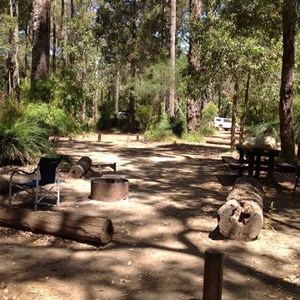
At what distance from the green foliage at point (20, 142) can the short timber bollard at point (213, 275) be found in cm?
788

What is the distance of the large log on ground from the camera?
5.18 meters

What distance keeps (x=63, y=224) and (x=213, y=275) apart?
106 inches

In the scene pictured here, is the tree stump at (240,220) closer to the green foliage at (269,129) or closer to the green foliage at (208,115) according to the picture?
the green foliage at (269,129)

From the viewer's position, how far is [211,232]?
19.4ft

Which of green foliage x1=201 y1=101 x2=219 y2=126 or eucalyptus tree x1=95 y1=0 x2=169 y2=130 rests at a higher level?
eucalyptus tree x1=95 y1=0 x2=169 y2=130

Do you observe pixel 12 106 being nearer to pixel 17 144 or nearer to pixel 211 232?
pixel 17 144

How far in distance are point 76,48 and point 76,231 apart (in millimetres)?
27119

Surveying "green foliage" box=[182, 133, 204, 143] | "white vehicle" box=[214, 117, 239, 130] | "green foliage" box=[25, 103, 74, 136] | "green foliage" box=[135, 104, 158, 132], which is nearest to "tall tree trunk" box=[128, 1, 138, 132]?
"green foliage" box=[135, 104, 158, 132]

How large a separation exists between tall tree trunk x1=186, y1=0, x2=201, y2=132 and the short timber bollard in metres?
13.3

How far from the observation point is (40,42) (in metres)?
13.4

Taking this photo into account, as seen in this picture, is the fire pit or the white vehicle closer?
the fire pit

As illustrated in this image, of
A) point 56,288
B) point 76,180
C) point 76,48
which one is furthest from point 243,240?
point 76,48

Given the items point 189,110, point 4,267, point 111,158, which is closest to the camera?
point 4,267

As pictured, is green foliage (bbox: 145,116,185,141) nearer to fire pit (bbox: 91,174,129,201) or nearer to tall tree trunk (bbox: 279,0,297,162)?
tall tree trunk (bbox: 279,0,297,162)
